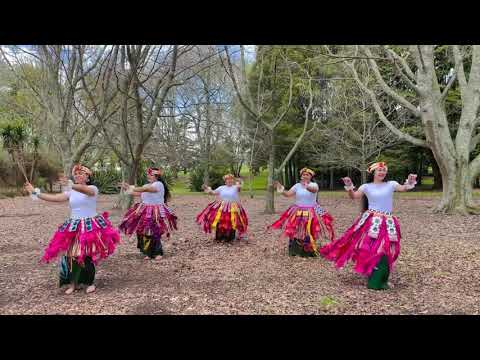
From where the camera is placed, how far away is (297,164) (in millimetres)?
26250

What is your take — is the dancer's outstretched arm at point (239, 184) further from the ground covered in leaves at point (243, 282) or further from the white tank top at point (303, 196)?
the white tank top at point (303, 196)

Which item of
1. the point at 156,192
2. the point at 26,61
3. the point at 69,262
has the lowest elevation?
the point at 69,262

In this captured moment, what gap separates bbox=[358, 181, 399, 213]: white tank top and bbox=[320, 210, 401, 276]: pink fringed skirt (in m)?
0.08

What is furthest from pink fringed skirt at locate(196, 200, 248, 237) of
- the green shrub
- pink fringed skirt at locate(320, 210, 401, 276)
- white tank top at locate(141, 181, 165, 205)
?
the green shrub

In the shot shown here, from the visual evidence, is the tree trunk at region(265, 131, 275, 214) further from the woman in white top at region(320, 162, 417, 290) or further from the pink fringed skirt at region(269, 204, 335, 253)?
the woman in white top at region(320, 162, 417, 290)

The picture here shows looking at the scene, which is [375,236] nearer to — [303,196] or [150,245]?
[303,196]

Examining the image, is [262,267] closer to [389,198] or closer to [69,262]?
[389,198]

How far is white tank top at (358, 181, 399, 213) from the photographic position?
455 centimetres

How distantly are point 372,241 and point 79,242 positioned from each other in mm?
3257

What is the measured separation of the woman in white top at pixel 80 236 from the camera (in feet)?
14.4

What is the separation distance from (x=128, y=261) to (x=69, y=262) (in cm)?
169

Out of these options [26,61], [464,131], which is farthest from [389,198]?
[26,61]

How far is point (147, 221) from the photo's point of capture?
6.20 meters

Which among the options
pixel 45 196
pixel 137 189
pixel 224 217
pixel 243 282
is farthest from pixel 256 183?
pixel 45 196
